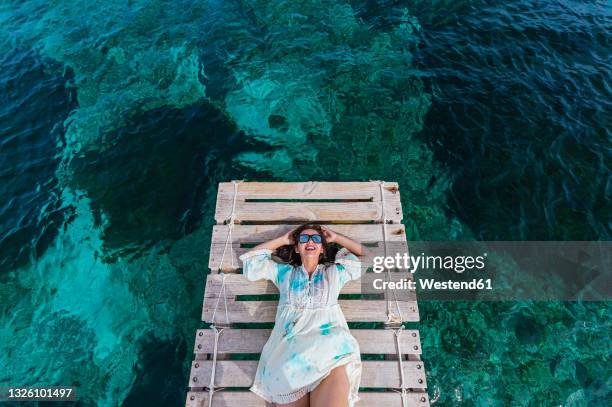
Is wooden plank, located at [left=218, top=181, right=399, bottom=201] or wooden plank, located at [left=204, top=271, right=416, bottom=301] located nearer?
wooden plank, located at [left=204, top=271, right=416, bottom=301]

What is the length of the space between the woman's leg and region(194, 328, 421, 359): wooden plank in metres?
1.33

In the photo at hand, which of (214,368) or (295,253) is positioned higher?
(295,253)

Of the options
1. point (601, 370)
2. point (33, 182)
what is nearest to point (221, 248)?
point (33, 182)

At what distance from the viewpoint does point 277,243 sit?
724 centimetres

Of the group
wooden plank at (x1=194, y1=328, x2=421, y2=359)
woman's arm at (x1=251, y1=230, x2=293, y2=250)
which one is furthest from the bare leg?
woman's arm at (x1=251, y1=230, x2=293, y2=250)

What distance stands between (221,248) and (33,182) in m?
7.55

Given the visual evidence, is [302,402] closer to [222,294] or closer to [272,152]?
[222,294]

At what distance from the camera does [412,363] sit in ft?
20.8

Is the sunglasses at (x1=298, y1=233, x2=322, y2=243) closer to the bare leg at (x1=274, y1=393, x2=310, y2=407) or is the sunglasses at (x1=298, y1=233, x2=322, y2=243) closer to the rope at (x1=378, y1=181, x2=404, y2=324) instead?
the rope at (x1=378, y1=181, x2=404, y2=324)

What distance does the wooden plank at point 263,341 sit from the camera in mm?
6523

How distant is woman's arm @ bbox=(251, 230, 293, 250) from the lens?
719cm

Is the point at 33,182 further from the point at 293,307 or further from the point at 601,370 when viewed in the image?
the point at 601,370

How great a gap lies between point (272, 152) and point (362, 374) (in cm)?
738

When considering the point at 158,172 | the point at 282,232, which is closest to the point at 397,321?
the point at 282,232
